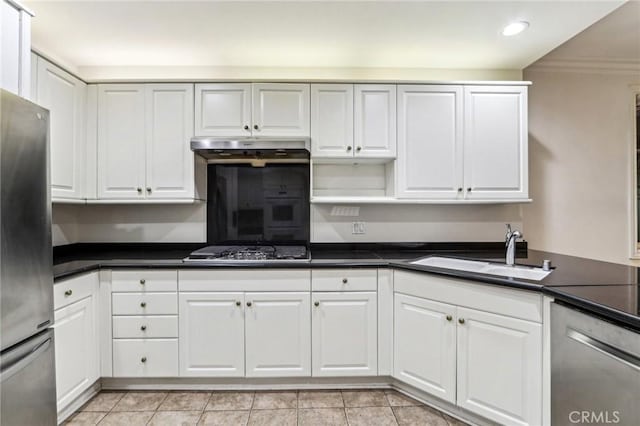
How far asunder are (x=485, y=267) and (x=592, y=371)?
900 millimetres

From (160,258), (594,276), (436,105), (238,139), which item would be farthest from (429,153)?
(160,258)

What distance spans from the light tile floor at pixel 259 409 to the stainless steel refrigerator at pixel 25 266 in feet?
1.97

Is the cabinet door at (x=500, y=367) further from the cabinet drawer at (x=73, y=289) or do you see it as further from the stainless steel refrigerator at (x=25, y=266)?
the cabinet drawer at (x=73, y=289)

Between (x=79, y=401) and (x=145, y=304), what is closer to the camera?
(x=79, y=401)

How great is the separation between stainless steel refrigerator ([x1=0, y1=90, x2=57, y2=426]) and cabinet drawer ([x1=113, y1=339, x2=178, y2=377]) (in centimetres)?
68

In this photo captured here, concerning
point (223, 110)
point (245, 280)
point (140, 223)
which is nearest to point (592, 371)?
point (245, 280)

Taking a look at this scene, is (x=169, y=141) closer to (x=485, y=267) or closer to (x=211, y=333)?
(x=211, y=333)

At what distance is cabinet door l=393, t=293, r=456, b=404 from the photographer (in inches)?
72.4

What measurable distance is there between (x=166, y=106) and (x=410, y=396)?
275 cm

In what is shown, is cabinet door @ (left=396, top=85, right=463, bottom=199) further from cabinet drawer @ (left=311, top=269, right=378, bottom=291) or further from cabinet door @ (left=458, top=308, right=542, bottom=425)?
cabinet door @ (left=458, top=308, right=542, bottom=425)

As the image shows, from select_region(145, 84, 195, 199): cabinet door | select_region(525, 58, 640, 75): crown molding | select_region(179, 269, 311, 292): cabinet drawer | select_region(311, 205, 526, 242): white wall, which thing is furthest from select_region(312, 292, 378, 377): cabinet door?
select_region(525, 58, 640, 75): crown molding

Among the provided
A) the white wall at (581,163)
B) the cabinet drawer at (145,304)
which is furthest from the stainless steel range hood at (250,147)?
the white wall at (581,163)

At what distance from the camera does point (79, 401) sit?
195cm

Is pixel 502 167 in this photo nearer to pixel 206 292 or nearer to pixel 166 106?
pixel 206 292
